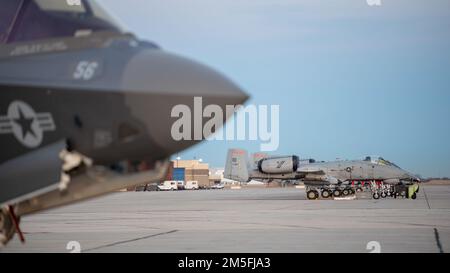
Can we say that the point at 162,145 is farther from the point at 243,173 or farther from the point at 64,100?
the point at 243,173

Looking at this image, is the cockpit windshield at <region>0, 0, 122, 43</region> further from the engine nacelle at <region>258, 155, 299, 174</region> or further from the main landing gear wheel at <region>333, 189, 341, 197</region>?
the main landing gear wheel at <region>333, 189, 341, 197</region>

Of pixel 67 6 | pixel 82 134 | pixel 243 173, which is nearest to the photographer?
pixel 82 134

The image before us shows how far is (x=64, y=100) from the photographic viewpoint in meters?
4.27

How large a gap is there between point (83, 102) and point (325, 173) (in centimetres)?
3594

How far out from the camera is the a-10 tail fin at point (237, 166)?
130 ft

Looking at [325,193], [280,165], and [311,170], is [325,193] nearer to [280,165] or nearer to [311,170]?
[311,170]

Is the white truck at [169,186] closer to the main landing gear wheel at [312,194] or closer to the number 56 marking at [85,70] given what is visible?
the main landing gear wheel at [312,194]

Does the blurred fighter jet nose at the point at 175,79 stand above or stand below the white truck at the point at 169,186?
above

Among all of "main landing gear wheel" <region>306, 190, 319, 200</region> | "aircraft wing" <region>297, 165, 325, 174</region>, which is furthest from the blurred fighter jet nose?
"main landing gear wheel" <region>306, 190, 319, 200</region>

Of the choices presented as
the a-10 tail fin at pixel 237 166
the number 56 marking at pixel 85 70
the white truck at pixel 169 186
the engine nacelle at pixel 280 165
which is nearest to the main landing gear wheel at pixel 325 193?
the engine nacelle at pixel 280 165

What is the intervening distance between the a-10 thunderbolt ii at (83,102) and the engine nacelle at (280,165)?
33.5 metres
